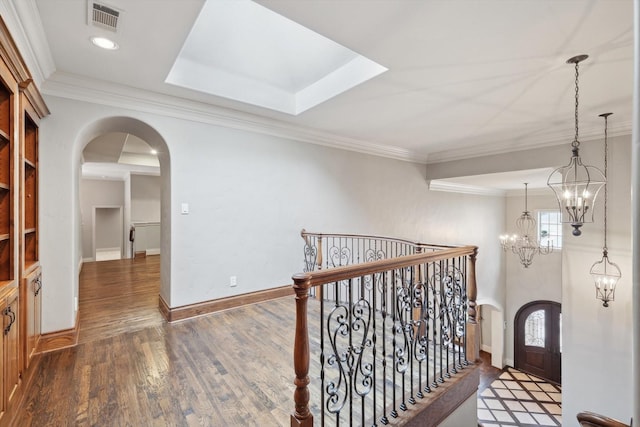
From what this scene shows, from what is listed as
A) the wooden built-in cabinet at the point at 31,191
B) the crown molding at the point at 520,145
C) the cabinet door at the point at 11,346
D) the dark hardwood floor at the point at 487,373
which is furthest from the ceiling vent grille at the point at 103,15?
the dark hardwood floor at the point at 487,373

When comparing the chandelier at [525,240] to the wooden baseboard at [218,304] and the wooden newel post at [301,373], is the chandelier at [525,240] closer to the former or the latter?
the wooden baseboard at [218,304]

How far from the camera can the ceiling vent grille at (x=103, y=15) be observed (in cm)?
195

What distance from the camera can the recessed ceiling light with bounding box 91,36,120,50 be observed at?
7.57 ft

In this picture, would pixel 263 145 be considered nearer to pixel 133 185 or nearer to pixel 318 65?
pixel 318 65

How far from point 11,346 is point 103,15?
7.42 feet

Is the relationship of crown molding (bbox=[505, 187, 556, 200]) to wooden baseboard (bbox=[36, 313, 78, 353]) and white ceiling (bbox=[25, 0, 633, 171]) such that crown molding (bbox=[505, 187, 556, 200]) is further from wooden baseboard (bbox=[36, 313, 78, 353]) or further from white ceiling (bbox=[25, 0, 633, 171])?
wooden baseboard (bbox=[36, 313, 78, 353])

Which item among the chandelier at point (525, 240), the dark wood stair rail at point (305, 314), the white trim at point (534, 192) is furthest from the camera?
the white trim at point (534, 192)

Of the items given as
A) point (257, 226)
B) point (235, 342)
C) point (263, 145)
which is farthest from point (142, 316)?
point (263, 145)

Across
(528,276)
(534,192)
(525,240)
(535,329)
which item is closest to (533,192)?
(534,192)

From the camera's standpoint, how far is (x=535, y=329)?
333 inches

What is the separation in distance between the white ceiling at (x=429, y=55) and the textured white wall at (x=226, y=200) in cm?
41

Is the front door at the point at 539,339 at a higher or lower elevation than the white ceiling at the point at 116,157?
lower

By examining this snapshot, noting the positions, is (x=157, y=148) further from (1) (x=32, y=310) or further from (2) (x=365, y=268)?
(2) (x=365, y=268)

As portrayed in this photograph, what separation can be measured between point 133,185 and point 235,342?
8.27 metres
